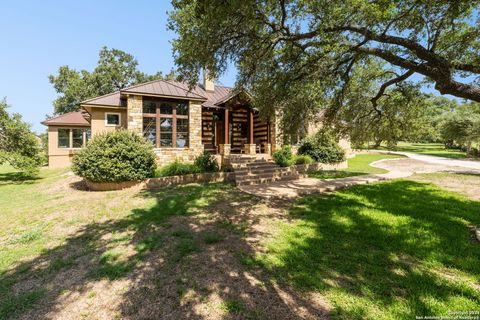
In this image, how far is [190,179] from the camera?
1185 cm

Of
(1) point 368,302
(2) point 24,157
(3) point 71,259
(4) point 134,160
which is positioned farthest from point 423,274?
(2) point 24,157

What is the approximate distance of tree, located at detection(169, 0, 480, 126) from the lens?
5590 mm

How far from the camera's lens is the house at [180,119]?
45.7 ft

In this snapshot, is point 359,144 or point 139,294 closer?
point 139,294

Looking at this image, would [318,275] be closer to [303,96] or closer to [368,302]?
[368,302]

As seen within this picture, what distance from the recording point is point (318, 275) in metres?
3.74

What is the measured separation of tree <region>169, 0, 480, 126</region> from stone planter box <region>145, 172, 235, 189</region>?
451cm

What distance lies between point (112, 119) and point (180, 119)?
490 centimetres

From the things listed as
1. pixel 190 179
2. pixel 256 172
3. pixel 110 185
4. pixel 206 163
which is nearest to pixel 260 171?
pixel 256 172

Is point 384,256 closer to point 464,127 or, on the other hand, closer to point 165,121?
point 165,121

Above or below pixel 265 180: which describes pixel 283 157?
above

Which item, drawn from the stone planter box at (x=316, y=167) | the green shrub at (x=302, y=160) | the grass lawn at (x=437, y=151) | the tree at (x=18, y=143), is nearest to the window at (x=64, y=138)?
the tree at (x=18, y=143)

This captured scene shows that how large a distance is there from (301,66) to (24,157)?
1764cm

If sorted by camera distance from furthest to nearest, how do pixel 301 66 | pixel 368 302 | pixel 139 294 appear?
pixel 301 66 < pixel 139 294 < pixel 368 302
